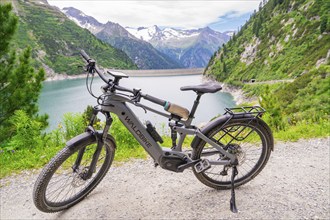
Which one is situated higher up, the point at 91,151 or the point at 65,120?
the point at 91,151

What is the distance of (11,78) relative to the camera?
1384 cm

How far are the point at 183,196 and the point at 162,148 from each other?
121 centimetres

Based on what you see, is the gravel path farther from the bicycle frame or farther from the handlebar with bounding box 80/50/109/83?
the handlebar with bounding box 80/50/109/83

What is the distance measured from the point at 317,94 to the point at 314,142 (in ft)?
137

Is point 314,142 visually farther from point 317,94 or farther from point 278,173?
point 317,94

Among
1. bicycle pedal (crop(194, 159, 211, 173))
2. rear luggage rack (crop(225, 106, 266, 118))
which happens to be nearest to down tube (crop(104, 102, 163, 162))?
bicycle pedal (crop(194, 159, 211, 173))

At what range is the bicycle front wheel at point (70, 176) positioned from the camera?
4609mm

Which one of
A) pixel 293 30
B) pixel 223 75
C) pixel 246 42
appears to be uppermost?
pixel 293 30

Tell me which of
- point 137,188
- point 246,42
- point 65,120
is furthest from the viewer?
point 246,42

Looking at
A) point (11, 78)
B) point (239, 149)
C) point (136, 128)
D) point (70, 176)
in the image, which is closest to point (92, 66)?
point (136, 128)

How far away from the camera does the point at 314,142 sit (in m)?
8.46

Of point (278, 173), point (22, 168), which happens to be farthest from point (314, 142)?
point (22, 168)

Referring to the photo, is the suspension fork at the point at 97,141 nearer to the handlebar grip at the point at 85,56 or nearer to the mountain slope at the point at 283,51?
the handlebar grip at the point at 85,56

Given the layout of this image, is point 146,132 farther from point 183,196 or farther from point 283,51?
point 283,51
